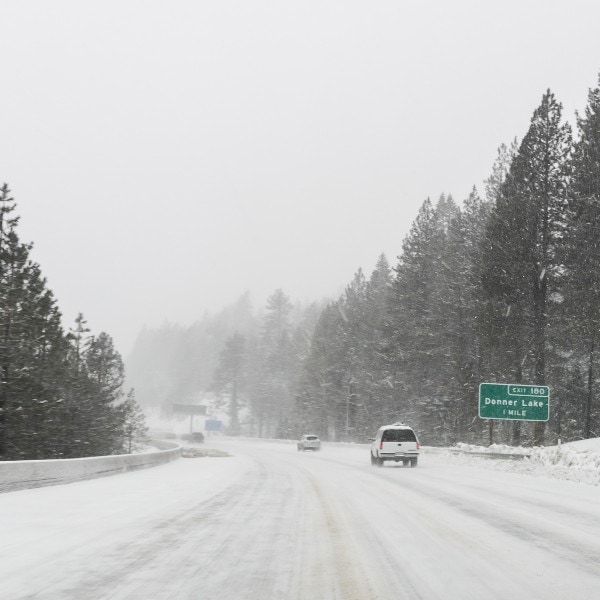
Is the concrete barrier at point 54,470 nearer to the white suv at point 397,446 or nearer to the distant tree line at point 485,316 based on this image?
the white suv at point 397,446

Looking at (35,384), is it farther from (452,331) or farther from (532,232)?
(452,331)

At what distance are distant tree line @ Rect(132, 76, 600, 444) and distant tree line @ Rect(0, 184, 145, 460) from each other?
818 inches

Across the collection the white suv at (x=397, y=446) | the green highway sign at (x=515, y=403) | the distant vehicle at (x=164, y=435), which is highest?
the green highway sign at (x=515, y=403)

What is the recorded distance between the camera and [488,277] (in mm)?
35219

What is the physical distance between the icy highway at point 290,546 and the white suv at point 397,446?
1515 cm

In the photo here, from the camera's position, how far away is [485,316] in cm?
3591

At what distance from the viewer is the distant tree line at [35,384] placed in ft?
79.4

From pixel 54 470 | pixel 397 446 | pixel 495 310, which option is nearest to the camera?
pixel 54 470

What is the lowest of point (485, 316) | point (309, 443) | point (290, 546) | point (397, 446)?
point (309, 443)

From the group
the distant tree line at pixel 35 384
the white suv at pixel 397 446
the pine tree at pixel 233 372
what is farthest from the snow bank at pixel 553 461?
the pine tree at pixel 233 372

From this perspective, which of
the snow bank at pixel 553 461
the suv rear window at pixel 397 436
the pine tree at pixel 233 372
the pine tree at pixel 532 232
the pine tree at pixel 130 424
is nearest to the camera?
the snow bank at pixel 553 461

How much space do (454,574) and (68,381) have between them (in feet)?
88.4

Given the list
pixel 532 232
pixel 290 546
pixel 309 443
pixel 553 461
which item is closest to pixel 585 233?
pixel 532 232

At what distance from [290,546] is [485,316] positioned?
3034cm
